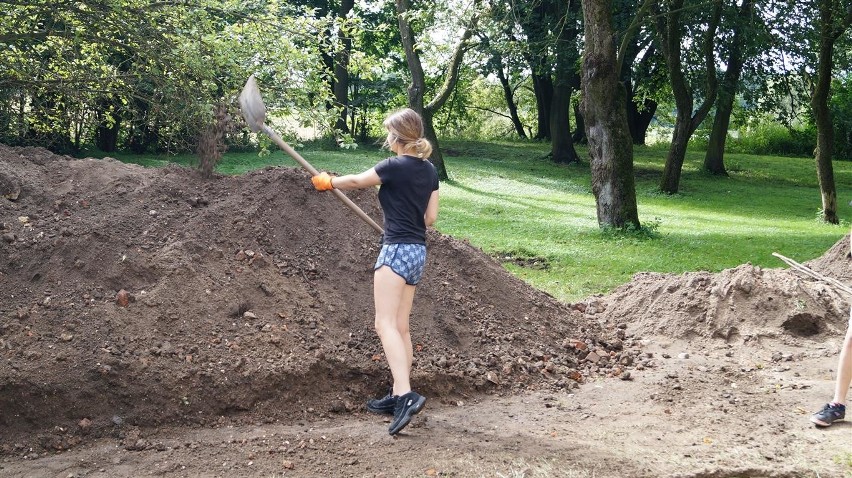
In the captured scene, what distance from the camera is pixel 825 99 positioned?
50.1 ft

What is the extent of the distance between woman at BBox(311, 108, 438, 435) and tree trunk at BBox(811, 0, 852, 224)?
1224cm

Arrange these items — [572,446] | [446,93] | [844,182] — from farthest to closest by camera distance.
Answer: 1. [844,182]
2. [446,93]
3. [572,446]

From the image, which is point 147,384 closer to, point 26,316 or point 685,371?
point 26,316

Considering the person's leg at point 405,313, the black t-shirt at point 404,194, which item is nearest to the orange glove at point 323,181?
the black t-shirt at point 404,194

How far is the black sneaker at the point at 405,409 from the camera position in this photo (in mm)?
4938

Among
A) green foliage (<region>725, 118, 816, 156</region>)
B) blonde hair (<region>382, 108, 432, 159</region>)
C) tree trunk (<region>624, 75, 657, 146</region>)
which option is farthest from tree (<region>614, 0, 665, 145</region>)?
blonde hair (<region>382, 108, 432, 159</region>)

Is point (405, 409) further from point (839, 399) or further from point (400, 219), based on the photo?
point (839, 399)

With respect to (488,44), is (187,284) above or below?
below

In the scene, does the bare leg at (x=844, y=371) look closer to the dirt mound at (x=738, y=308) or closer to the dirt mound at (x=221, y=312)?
the dirt mound at (x=221, y=312)

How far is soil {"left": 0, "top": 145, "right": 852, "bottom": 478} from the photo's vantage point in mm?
4879

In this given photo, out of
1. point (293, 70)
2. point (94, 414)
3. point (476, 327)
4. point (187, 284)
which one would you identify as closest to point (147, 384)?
point (94, 414)

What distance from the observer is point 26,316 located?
18.1ft

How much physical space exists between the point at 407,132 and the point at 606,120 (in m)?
7.92

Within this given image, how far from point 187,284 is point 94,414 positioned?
114 centimetres
